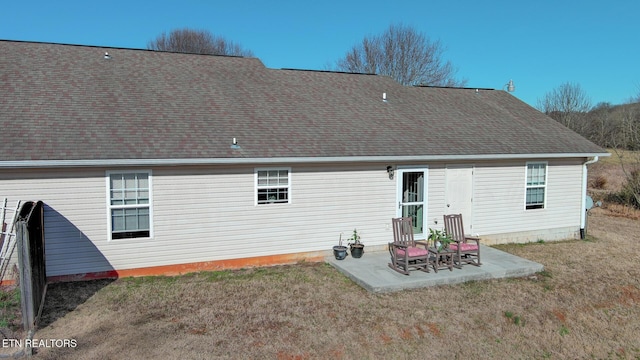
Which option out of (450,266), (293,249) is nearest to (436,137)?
(450,266)

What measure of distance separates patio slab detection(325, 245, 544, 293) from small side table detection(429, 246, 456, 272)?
5.4 inches

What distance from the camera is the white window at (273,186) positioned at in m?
9.07

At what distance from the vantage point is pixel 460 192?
10.8 metres

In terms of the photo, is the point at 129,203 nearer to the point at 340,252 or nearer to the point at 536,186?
the point at 340,252

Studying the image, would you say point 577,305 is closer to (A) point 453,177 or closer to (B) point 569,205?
(A) point 453,177

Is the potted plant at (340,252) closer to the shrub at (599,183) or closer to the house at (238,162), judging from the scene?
the house at (238,162)

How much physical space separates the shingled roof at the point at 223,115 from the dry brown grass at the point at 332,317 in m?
2.41

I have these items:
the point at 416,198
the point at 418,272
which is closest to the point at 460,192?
the point at 416,198

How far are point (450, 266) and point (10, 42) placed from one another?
11.9m

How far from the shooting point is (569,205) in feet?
40.4

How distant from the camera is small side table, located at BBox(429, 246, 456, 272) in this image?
8551mm

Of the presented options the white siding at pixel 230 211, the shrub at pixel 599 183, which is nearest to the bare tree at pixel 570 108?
the shrub at pixel 599 183

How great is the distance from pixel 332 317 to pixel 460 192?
18.7 ft

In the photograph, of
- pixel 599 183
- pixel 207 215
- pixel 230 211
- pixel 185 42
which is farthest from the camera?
pixel 185 42
